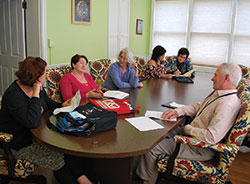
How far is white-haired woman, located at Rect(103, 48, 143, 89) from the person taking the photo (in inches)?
121

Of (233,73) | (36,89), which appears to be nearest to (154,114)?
(233,73)

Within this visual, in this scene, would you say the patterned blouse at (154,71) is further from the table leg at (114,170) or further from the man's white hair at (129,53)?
the table leg at (114,170)

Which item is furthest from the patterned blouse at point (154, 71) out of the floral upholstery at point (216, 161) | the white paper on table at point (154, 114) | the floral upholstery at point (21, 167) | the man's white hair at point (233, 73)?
the floral upholstery at point (21, 167)

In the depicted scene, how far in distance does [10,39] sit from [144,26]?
3247mm

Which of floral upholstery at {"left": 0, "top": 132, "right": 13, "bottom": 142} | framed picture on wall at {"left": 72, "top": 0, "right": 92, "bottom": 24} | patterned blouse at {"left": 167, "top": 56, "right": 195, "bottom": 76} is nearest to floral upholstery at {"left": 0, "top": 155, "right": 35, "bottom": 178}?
floral upholstery at {"left": 0, "top": 132, "right": 13, "bottom": 142}

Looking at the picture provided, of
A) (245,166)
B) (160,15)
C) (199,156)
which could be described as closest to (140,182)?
(199,156)

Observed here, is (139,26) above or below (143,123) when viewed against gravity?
above

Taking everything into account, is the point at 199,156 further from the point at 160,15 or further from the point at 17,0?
the point at 160,15

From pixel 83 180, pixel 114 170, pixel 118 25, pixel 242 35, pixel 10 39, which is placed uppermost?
pixel 118 25

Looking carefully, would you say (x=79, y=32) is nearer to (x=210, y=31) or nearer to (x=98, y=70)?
(x=98, y=70)

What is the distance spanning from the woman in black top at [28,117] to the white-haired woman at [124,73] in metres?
1.34

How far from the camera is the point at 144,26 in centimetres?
605

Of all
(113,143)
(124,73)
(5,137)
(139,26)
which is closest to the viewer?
(113,143)

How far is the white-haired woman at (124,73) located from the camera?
307cm
